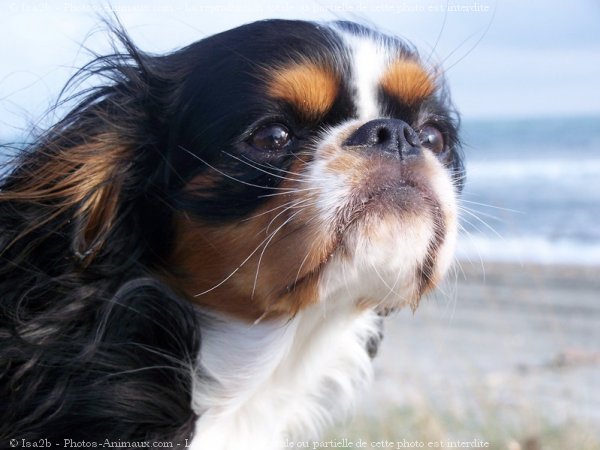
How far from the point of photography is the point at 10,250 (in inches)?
81.6

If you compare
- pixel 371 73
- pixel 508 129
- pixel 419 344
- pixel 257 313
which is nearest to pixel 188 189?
pixel 257 313

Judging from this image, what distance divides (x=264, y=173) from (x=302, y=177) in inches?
3.3

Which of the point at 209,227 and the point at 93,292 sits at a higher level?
the point at 209,227

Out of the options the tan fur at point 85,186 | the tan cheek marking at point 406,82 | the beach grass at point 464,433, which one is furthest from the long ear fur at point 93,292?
the beach grass at point 464,433

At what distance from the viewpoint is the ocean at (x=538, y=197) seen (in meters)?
3.38

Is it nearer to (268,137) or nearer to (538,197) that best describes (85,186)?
(268,137)

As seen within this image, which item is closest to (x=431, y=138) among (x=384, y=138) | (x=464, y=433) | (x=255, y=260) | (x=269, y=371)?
(x=384, y=138)

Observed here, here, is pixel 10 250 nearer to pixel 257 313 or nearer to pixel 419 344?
pixel 257 313

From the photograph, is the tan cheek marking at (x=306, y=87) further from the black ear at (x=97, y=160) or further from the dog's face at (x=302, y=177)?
the black ear at (x=97, y=160)

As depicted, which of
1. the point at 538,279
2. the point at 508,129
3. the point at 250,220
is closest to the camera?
the point at 250,220

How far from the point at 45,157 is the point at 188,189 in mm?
356

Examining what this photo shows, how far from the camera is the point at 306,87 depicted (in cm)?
198

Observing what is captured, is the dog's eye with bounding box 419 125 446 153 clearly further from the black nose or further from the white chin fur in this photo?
the white chin fur

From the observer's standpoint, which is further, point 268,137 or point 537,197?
point 537,197
